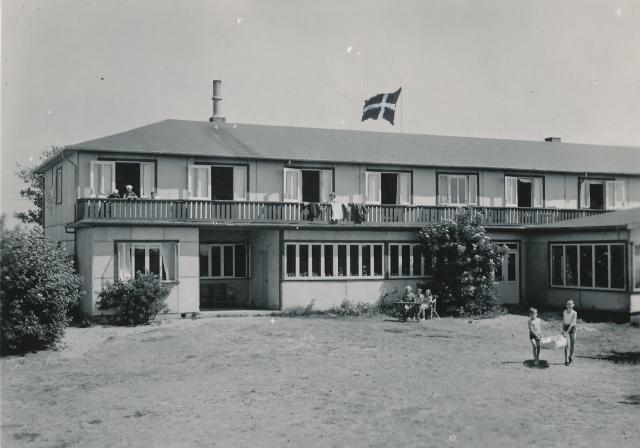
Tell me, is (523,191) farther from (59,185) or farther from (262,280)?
(59,185)

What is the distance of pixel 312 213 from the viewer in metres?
28.3

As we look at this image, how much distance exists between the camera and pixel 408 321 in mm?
26109

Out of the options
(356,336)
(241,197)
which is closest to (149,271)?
(241,197)

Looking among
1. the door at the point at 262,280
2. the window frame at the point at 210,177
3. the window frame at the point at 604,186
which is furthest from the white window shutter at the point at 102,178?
the window frame at the point at 604,186

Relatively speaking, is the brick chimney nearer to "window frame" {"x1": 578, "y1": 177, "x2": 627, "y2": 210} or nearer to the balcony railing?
the balcony railing

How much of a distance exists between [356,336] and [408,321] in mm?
4759

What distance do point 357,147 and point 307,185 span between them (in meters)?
3.59

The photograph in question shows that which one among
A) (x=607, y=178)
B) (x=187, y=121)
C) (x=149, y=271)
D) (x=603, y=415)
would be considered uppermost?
(x=187, y=121)

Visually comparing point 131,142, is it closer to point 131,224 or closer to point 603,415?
point 131,224

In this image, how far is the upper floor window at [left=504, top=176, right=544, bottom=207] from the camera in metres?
32.2

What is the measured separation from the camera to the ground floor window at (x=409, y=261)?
29.6 m

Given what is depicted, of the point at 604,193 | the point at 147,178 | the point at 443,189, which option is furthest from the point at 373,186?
the point at 604,193

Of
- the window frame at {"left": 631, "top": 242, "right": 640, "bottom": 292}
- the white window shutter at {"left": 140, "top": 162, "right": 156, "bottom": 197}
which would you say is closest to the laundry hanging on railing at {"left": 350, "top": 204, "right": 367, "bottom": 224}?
the white window shutter at {"left": 140, "top": 162, "right": 156, "bottom": 197}

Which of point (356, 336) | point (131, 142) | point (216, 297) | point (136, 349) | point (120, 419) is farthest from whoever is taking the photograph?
point (216, 297)
